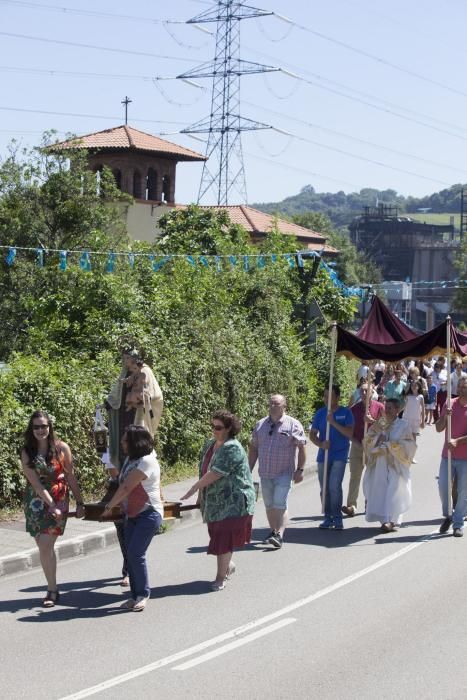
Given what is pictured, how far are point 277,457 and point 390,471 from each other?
1860 mm

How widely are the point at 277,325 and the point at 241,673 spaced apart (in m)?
17.5

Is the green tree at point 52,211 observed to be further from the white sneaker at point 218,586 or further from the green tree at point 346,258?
the green tree at point 346,258

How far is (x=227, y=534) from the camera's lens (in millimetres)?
10141

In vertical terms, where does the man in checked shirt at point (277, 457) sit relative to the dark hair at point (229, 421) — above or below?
below

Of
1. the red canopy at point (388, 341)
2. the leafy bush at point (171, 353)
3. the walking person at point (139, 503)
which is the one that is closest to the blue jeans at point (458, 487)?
the red canopy at point (388, 341)

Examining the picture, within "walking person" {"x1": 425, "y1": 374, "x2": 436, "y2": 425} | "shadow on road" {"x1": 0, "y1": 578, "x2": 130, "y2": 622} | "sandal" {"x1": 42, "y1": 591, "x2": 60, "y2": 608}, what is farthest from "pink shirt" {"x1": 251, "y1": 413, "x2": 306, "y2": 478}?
"walking person" {"x1": 425, "y1": 374, "x2": 436, "y2": 425}

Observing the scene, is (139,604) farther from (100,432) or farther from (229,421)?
(100,432)

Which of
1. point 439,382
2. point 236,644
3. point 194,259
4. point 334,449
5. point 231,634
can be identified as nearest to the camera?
point 236,644

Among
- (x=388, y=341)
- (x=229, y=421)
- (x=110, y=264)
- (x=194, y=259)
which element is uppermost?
(x=194, y=259)

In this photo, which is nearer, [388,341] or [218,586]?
[218,586]

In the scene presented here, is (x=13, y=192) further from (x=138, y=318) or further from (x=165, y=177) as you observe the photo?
(x=165, y=177)

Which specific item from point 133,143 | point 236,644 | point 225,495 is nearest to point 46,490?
point 225,495

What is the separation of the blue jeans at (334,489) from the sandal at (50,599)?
4.61 metres

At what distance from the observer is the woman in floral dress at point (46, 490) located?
9.59 metres
